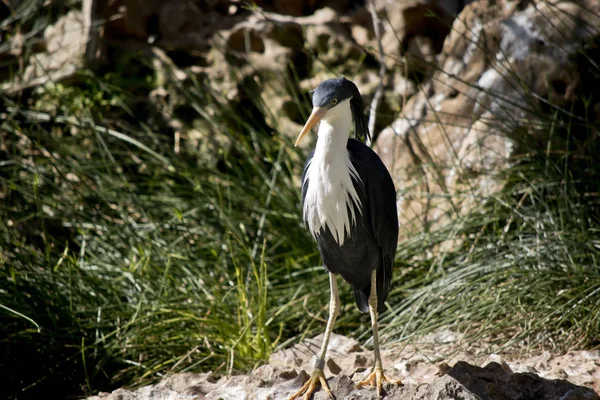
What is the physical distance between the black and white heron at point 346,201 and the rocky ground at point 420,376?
0.38 ft

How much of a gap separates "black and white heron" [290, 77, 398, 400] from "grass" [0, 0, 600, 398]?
600 mm

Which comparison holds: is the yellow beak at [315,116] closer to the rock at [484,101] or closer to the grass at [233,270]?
the grass at [233,270]

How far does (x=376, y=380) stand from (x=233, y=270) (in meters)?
1.60

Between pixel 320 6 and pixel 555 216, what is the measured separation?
9.12 feet

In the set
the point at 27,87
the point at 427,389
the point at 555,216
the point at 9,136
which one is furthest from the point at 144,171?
the point at 427,389

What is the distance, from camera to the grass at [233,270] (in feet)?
10.5

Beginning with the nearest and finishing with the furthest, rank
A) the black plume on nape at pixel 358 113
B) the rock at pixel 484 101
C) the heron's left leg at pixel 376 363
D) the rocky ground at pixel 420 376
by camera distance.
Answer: the rocky ground at pixel 420 376 < the heron's left leg at pixel 376 363 < the black plume on nape at pixel 358 113 < the rock at pixel 484 101

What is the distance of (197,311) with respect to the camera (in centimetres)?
347

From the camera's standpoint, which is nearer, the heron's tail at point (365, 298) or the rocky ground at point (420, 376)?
the rocky ground at point (420, 376)

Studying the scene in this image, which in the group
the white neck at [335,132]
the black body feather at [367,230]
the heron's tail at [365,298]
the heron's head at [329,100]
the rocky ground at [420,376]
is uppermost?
the heron's head at [329,100]

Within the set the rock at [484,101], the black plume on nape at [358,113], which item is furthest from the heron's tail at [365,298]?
the rock at [484,101]

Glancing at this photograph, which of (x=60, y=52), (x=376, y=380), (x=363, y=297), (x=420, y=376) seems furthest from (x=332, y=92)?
(x=60, y=52)

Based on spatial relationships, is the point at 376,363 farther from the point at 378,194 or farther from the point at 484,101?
the point at 484,101

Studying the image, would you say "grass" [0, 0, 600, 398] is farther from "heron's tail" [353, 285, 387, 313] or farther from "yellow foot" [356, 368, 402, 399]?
"yellow foot" [356, 368, 402, 399]
